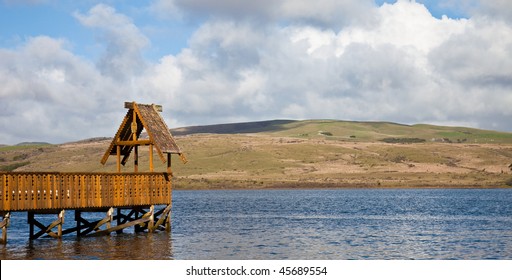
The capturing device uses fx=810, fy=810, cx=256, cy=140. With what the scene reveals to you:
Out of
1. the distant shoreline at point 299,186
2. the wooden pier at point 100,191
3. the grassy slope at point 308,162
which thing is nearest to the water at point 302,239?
the wooden pier at point 100,191

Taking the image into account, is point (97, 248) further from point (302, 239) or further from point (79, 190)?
point (302, 239)

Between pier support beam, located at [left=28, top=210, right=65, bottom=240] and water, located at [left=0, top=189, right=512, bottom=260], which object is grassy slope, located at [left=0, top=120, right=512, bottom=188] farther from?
pier support beam, located at [left=28, top=210, right=65, bottom=240]

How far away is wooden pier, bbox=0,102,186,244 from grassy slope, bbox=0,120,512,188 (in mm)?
91199

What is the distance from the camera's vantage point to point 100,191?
4716 cm

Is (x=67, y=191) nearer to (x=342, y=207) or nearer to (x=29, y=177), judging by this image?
(x=29, y=177)

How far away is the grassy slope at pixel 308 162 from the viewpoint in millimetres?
146125

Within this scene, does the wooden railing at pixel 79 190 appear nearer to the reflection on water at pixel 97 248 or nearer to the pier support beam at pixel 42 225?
the pier support beam at pixel 42 225

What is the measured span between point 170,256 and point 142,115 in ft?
45.6

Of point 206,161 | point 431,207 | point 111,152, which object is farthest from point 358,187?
point 111,152

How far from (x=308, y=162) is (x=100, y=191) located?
4710 inches

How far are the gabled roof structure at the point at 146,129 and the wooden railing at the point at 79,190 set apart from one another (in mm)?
1932

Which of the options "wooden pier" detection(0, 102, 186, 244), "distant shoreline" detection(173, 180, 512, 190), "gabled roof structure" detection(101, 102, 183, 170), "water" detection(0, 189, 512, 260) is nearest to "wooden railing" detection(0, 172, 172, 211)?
"wooden pier" detection(0, 102, 186, 244)
